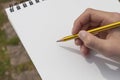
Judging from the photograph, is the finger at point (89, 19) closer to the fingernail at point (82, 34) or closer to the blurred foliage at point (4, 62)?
the fingernail at point (82, 34)

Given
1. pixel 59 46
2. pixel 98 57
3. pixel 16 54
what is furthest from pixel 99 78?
pixel 16 54

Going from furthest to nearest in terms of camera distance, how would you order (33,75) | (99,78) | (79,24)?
1. (33,75)
2. (79,24)
3. (99,78)

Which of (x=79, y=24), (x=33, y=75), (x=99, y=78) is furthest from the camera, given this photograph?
(x=33, y=75)

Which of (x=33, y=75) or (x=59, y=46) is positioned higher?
(x=59, y=46)

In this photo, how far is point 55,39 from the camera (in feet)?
4.03

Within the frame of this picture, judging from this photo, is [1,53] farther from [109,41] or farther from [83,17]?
[109,41]

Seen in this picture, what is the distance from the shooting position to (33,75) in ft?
6.11

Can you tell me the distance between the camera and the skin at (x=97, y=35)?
111 centimetres

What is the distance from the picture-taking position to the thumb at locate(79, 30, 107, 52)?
3.62 ft

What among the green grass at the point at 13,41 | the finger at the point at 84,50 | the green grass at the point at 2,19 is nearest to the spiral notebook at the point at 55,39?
the finger at the point at 84,50

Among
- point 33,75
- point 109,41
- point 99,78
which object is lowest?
point 33,75

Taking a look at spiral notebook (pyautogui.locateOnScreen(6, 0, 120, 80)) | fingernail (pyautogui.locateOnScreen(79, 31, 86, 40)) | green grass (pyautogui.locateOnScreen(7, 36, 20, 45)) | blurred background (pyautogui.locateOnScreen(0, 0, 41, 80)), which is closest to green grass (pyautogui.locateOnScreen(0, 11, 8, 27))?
blurred background (pyautogui.locateOnScreen(0, 0, 41, 80))

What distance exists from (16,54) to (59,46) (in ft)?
2.64

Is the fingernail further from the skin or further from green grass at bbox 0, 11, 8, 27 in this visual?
green grass at bbox 0, 11, 8, 27
